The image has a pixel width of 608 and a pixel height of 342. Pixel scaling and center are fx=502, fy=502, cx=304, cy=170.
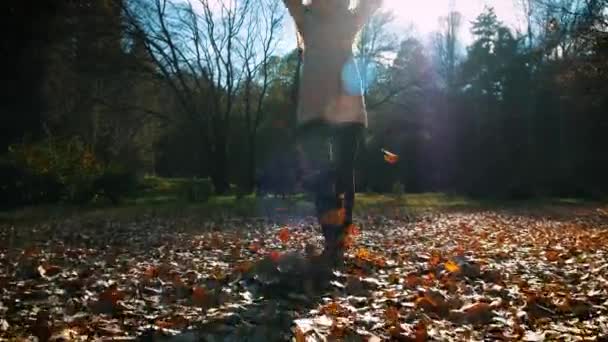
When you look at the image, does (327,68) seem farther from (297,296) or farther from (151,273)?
(151,273)

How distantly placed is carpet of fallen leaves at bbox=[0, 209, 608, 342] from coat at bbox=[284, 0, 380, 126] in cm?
124

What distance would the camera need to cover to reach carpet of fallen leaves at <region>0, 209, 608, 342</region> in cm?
255

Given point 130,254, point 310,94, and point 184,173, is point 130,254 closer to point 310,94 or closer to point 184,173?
point 310,94

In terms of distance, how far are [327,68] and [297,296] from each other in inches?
→ 76.0

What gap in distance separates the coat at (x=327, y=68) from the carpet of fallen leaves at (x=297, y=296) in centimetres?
124

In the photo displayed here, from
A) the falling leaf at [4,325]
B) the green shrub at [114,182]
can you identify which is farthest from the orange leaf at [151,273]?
the green shrub at [114,182]

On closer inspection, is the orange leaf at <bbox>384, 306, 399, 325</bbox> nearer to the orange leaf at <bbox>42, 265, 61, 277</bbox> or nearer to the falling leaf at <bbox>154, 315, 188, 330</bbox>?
the falling leaf at <bbox>154, 315, 188, 330</bbox>

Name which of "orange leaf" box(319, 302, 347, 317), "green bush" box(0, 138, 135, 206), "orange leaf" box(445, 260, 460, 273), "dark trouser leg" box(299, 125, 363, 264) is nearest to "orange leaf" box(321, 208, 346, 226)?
"dark trouser leg" box(299, 125, 363, 264)

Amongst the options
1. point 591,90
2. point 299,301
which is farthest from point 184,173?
point 299,301

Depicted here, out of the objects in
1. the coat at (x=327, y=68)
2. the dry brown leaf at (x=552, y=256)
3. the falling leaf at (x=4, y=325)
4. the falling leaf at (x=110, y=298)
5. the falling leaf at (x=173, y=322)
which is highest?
the coat at (x=327, y=68)

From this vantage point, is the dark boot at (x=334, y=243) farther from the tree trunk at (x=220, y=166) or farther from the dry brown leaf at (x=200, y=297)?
the tree trunk at (x=220, y=166)

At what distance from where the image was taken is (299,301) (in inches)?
126

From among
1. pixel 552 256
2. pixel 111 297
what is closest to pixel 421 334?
pixel 111 297

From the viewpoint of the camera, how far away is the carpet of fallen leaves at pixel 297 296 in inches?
100
